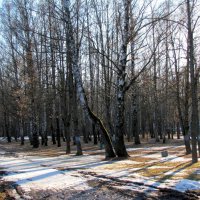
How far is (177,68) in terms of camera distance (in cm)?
2256

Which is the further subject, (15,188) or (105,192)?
(15,188)

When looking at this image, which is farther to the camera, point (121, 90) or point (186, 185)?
point (121, 90)

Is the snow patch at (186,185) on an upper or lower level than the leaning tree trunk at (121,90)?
lower

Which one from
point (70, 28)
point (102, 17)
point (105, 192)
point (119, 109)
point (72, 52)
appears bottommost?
point (105, 192)

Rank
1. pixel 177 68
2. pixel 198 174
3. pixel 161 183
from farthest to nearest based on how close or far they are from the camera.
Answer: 1. pixel 177 68
2. pixel 198 174
3. pixel 161 183

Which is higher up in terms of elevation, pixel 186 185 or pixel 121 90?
Answer: pixel 121 90

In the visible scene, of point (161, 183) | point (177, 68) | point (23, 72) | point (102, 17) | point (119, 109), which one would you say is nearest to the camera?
point (161, 183)

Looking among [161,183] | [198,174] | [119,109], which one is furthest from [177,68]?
[161,183]

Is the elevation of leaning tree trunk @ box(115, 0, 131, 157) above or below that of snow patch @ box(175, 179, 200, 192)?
above

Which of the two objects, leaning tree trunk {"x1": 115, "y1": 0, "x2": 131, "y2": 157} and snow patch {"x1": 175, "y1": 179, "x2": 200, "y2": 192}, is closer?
snow patch {"x1": 175, "y1": 179, "x2": 200, "y2": 192}

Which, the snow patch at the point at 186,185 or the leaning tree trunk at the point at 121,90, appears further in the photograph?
the leaning tree trunk at the point at 121,90

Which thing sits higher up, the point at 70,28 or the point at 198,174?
the point at 70,28

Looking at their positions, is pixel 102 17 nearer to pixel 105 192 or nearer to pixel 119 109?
pixel 119 109

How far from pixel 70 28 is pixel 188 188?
A: 11.0 m
